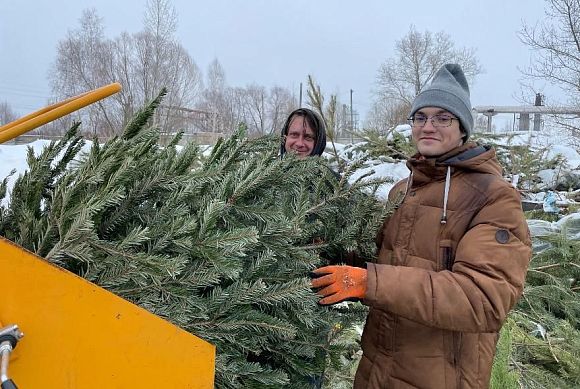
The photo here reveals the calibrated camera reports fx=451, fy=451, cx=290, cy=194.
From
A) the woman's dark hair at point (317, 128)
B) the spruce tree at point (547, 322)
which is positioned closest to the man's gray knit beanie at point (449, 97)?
the woman's dark hair at point (317, 128)

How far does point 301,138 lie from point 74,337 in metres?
2.02

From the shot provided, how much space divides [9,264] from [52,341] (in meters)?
0.17

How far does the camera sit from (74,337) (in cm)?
89

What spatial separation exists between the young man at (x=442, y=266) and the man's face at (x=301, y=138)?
0.98m

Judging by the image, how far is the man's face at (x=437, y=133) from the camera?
5.40 feet

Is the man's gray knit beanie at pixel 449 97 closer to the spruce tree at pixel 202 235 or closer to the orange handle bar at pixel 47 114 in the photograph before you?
the spruce tree at pixel 202 235

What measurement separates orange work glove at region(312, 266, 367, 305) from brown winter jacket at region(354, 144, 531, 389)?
0.03 m

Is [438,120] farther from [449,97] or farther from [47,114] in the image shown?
[47,114]

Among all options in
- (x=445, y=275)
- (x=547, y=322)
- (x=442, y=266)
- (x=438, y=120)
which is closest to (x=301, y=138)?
(x=438, y=120)

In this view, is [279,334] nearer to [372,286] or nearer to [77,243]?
[372,286]

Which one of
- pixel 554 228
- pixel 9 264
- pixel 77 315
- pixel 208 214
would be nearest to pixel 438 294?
pixel 208 214

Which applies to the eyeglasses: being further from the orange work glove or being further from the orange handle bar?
the orange handle bar

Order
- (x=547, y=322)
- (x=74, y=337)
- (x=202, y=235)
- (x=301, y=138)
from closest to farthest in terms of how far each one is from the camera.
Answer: (x=74, y=337)
(x=202, y=235)
(x=301, y=138)
(x=547, y=322)

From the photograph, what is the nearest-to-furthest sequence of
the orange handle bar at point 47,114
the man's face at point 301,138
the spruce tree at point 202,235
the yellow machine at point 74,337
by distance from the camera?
the yellow machine at point 74,337
the orange handle bar at point 47,114
the spruce tree at point 202,235
the man's face at point 301,138
